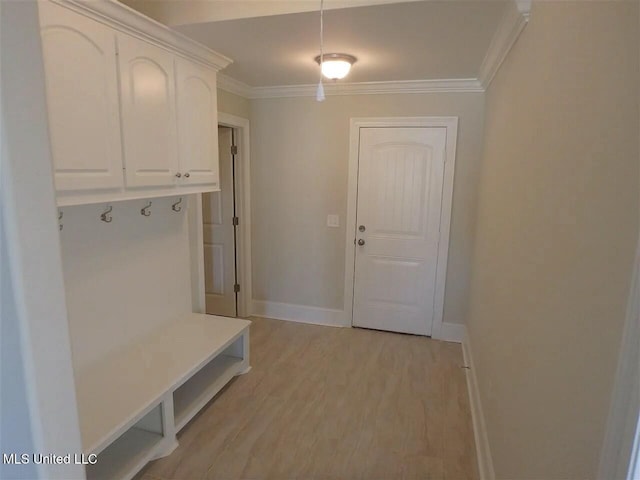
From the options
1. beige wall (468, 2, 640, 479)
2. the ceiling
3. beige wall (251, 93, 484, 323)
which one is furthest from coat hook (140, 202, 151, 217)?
beige wall (468, 2, 640, 479)

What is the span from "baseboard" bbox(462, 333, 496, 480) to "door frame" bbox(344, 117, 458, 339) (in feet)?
2.38

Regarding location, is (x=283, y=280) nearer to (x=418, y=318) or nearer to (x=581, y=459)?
(x=418, y=318)

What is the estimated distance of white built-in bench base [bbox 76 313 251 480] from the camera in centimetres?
185

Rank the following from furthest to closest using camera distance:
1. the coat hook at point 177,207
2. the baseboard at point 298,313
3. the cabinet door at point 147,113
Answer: the baseboard at point 298,313
the coat hook at point 177,207
the cabinet door at point 147,113

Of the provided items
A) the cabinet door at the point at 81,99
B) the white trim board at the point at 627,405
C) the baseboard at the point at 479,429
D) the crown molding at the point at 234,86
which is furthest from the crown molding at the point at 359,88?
the white trim board at the point at 627,405

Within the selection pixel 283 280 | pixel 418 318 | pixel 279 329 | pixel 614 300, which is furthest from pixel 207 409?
pixel 614 300

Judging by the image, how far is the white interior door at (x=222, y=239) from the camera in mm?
3982

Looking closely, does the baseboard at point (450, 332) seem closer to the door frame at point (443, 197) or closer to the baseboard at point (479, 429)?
the door frame at point (443, 197)

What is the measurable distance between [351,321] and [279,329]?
761mm

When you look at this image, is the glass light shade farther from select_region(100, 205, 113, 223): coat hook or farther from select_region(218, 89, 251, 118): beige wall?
select_region(100, 205, 113, 223): coat hook

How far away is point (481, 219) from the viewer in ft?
10.1

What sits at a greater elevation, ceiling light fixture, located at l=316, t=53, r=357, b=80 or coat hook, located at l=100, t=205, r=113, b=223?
ceiling light fixture, located at l=316, t=53, r=357, b=80

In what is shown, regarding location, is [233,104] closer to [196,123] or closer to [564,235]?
[196,123]

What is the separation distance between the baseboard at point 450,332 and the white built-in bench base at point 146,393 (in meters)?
1.99
